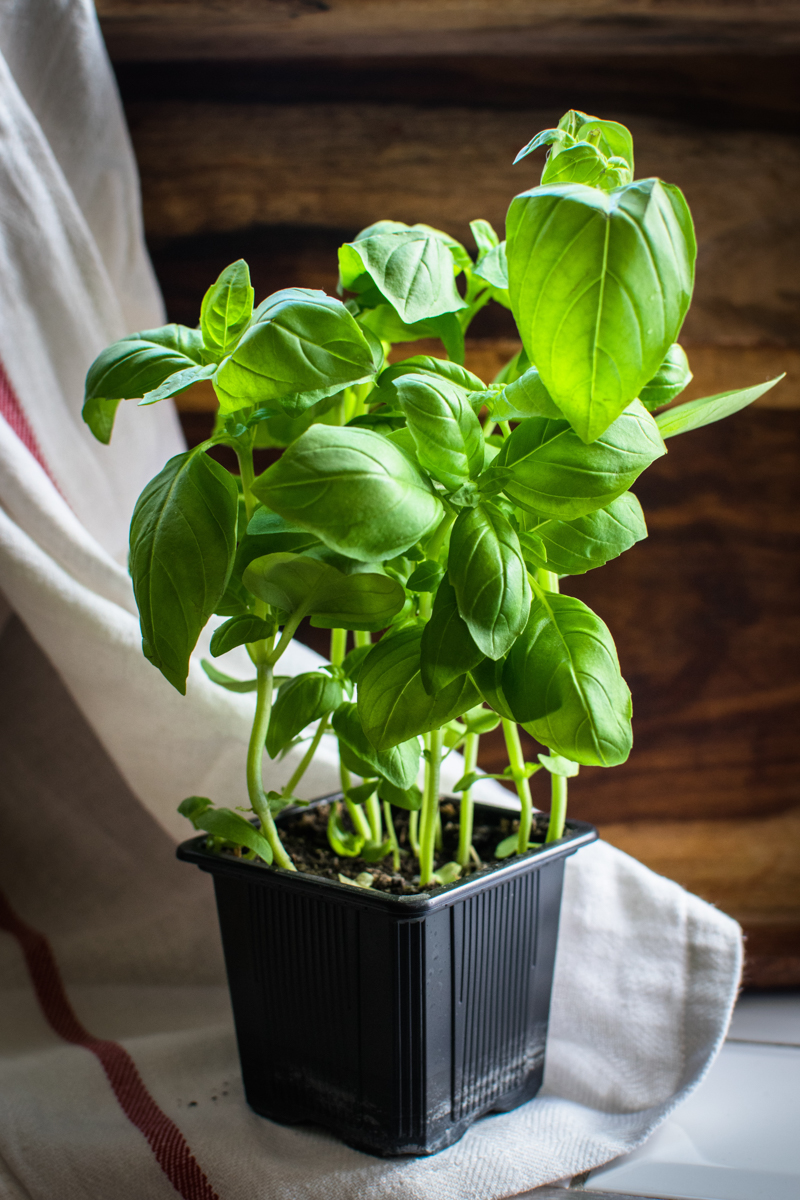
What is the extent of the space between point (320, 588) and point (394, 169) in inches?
26.5

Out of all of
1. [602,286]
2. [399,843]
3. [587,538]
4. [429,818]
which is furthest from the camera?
[399,843]

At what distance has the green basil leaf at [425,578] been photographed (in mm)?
527

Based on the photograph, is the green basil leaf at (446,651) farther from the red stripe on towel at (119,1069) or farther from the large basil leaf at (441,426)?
the red stripe on towel at (119,1069)

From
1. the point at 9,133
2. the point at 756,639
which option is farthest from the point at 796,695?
the point at 9,133

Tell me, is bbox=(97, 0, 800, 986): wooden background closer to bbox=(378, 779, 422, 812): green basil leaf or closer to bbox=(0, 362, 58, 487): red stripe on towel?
bbox=(0, 362, 58, 487): red stripe on towel

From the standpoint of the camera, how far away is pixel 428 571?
530 mm

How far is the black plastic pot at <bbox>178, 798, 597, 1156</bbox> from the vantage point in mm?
566

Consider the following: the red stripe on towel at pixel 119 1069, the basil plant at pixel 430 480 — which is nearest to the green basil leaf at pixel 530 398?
the basil plant at pixel 430 480

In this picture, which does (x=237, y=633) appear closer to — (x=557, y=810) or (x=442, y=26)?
(x=557, y=810)

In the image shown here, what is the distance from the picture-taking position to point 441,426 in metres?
0.47

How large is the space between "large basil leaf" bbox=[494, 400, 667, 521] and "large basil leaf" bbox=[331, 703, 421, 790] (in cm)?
16

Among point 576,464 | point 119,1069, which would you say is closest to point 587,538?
point 576,464

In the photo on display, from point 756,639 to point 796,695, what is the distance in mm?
79

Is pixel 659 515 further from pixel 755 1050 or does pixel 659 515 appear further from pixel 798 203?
pixel 755 1050
